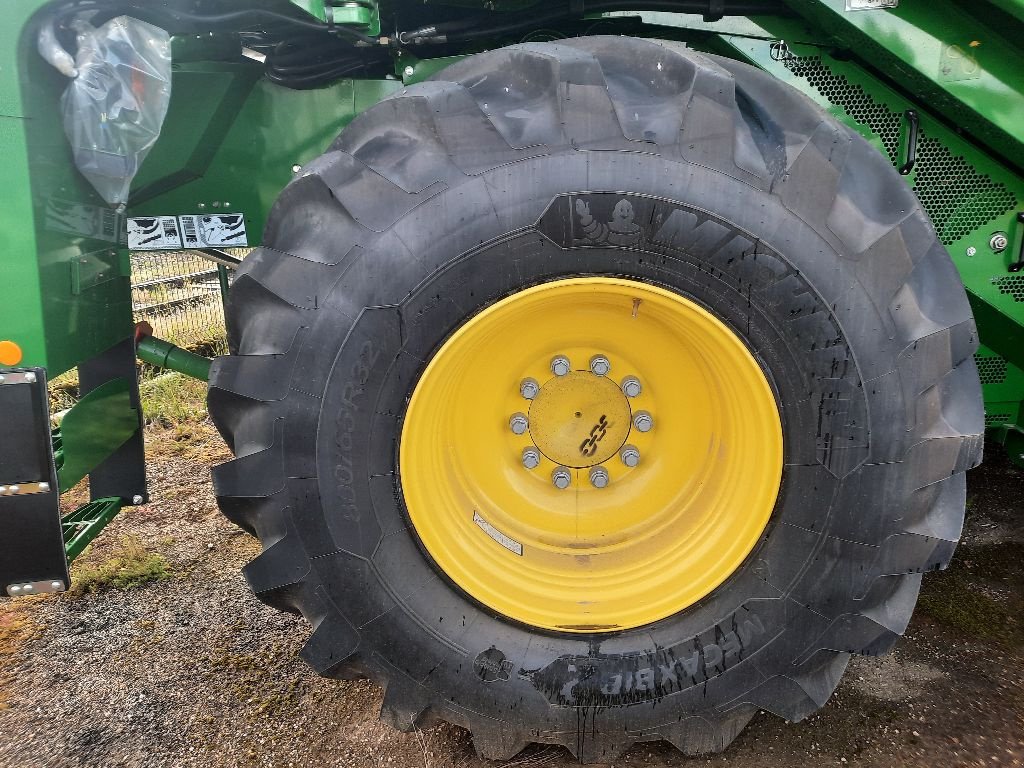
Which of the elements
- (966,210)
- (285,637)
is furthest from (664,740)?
(966,210)

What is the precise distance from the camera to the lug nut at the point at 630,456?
1.99 meters

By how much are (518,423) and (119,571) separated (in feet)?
6.61

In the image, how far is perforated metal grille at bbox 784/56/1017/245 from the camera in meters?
2.14

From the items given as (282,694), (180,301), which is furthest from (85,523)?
(180,301)

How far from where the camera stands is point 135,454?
8.39 ft

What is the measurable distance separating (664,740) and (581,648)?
457 millimetres

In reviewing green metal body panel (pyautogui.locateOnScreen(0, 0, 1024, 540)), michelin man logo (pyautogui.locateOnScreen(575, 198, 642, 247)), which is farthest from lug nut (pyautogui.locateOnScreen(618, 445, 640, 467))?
green metal body panel (pyautogui.locateOnScreen(0, 0, 1024, 540))

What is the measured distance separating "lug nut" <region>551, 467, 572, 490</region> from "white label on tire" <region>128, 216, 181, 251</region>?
162 centimetres

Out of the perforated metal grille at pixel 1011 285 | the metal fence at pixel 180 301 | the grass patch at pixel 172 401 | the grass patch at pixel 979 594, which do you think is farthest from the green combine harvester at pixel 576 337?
the metal fence at pixel 180 301

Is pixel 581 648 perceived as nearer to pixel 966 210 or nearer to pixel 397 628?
pixel 397 628

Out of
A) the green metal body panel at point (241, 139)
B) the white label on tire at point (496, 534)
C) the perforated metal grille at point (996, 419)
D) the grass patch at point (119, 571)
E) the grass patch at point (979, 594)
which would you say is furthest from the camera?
the grass patch at point (119, 571)

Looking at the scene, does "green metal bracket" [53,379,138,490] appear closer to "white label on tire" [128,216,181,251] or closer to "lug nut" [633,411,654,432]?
"white label on tire" [128,216,181,251]

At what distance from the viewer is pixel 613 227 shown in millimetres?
1600

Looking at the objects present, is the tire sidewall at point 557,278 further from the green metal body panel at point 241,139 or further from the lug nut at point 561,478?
the green metal body panel at point 241,139
